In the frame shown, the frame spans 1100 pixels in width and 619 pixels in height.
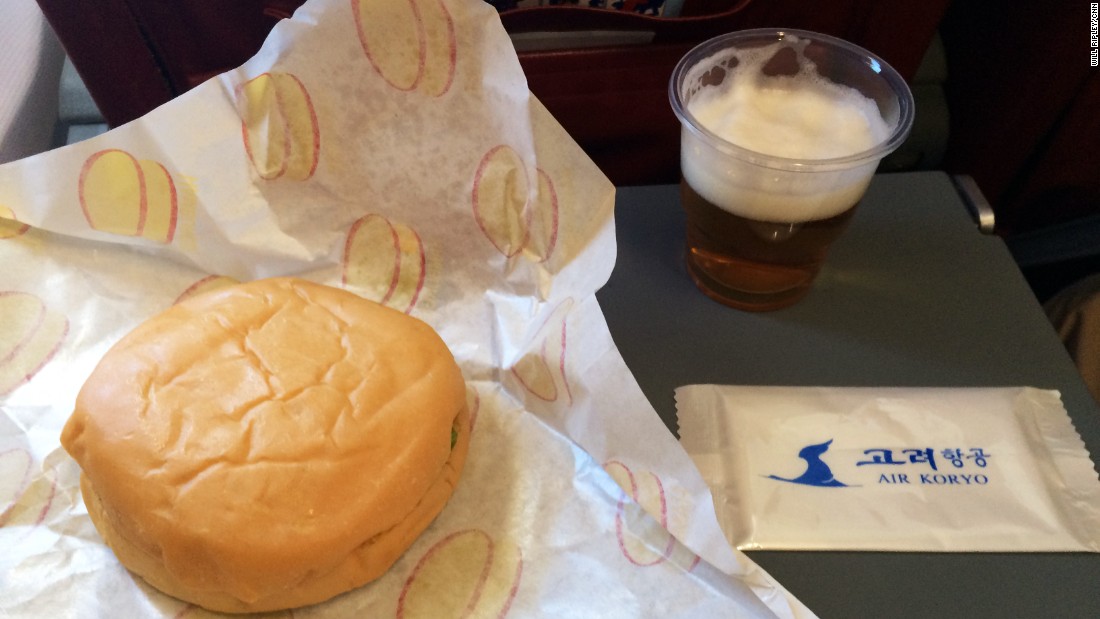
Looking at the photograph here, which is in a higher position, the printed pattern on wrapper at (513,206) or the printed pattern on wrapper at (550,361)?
the printed pattern on wrapper at (513,206)

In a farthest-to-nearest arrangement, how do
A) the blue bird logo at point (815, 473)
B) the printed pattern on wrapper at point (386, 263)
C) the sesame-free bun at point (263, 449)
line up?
the printed pattern on wrapper at point (386, 263)
the blue bird logo at point (815, 473)
the sesame-free bun at point (263, 449)

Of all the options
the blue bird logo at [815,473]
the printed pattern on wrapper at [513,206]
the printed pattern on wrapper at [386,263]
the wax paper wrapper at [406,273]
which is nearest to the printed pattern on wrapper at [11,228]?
the wax paper wrapper at [406,273]

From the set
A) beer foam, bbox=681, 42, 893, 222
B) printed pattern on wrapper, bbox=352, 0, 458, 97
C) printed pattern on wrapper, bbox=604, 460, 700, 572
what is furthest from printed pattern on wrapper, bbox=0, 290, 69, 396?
beer foam, bbox=681, 42, 893, 222

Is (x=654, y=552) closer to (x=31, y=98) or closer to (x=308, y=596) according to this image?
(x=308, y=596)

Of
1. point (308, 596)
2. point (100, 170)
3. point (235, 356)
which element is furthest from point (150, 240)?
point (308, 596)

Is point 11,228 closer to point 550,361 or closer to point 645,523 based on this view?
point 550,361

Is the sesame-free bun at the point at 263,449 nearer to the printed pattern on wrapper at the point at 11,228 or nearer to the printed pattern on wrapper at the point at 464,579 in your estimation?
the printed pattern on wrapper at the point at 464,579

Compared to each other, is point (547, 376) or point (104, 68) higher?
point (104, 68)
